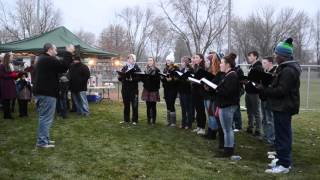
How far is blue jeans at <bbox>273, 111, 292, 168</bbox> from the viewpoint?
Answer: 6785 millimetres

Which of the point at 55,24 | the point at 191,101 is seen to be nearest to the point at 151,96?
the point at 191,101

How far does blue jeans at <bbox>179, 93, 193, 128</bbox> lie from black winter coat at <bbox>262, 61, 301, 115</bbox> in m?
4.10

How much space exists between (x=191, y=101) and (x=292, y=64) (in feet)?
14.3

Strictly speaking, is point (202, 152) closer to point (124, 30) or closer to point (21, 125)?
point (21, 125)

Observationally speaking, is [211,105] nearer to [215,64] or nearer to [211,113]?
[211,113]

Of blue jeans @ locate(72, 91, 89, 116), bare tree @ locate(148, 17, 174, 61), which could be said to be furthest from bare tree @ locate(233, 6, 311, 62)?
blue jeans @ locate(72, 91, 89, 116)

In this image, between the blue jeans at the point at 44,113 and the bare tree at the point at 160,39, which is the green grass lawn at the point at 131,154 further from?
the bare tree at the point at 160,39

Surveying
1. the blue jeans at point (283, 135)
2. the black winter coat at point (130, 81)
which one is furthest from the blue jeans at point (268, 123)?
the black winter coat at point (130, 81)

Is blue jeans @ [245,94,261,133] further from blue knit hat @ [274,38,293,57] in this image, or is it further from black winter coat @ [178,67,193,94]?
blue knit hat @ [274,38,293,57]

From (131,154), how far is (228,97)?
1.98 meters

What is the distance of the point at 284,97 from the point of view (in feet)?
22.0

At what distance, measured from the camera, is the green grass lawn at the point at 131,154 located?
6.80m

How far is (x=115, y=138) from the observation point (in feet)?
31.7

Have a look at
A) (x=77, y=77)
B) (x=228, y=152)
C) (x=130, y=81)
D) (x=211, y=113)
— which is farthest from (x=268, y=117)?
(x=77, y=77)
